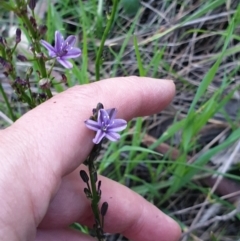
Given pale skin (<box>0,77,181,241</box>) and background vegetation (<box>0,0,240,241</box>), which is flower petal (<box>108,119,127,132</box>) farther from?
background vegetation (<box>0,0,240,241</box>)

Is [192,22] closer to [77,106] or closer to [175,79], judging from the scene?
[175,79]

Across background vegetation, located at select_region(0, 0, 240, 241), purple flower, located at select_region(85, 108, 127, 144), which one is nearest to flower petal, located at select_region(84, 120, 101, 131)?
purple flower, located at select_region(85, 108, 127, 144)

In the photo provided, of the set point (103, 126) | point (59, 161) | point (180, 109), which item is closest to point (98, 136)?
point (103, 126)

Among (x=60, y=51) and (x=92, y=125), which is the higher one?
(x=60, y=51)

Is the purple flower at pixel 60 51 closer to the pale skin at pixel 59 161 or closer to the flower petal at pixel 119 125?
the pale skin at pixel 59 161

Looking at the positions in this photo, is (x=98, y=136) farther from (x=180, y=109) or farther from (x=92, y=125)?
(x=180, y=109)
